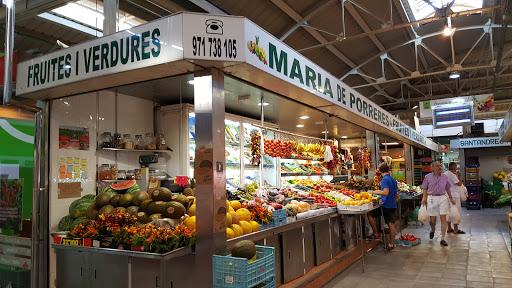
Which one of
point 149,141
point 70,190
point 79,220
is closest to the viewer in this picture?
point 79,220

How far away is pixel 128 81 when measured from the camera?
3.94 meters

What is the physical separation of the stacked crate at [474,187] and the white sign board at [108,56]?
16.3 m

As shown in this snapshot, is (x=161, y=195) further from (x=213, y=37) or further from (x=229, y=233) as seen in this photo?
(x=213, y=37)

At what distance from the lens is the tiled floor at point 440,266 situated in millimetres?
5449

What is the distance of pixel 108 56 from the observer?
144 inches

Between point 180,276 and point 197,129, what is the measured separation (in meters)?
1.46

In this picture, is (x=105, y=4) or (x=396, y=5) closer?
(x=105, y=4)

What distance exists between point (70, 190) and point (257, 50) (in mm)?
3206

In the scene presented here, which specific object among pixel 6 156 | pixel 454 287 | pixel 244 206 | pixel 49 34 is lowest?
pixel 454 287

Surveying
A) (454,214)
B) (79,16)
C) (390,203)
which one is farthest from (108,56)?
(454,214)

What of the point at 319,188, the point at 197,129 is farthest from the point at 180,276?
the point at 319,188

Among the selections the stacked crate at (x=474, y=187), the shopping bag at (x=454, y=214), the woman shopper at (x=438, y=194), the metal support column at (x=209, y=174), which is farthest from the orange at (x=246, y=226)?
the stacked crate at (x=474, y=187)

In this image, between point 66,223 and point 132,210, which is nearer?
point 132,210

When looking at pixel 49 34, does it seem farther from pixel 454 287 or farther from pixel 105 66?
pixel 454 287
